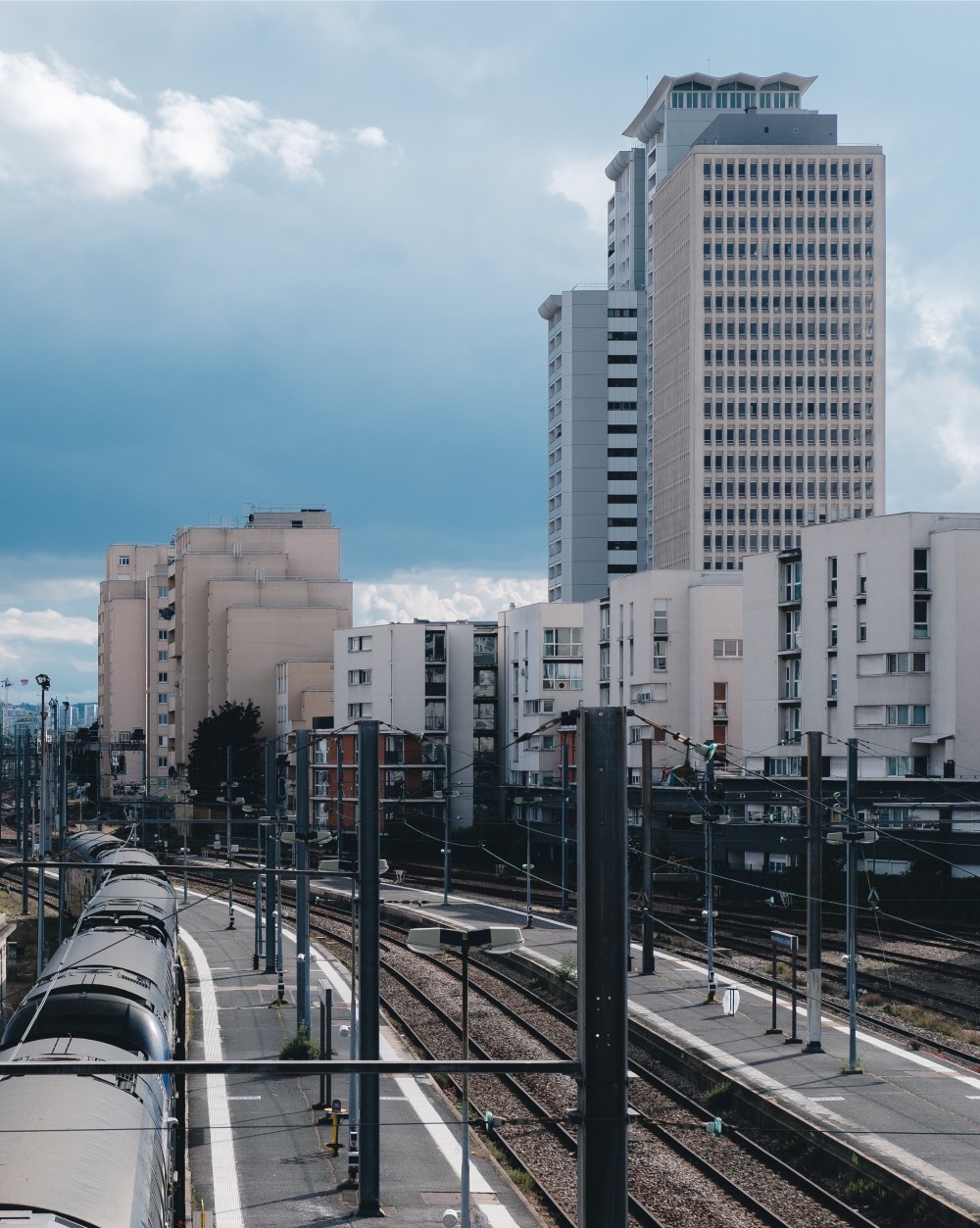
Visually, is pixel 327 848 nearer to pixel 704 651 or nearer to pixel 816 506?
pixel 704 651

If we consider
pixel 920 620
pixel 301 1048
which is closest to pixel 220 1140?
pixel 301 1048

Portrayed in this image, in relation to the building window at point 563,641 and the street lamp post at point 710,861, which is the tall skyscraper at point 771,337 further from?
the street lamp post at point 710,861

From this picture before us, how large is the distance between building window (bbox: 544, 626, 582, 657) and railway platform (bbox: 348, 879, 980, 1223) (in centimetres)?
5129

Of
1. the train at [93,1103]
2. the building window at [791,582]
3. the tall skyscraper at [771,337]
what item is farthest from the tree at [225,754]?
the train at [93,1103]

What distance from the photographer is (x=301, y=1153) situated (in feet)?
74.0

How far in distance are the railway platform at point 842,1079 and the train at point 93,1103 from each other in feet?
13.9

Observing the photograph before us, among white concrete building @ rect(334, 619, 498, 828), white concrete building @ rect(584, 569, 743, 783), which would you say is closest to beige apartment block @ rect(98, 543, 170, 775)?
white concrete building @ rect(334, 619, 498, 828)

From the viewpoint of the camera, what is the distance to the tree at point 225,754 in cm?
10719

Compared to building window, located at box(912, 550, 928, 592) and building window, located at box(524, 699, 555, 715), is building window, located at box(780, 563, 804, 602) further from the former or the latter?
building window, located at box(524, 699, 555, 715)

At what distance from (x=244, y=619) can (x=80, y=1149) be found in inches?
4324

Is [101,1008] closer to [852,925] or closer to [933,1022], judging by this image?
[852,925]

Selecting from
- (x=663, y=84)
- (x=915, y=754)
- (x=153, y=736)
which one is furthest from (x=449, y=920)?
(x=663, y=84)

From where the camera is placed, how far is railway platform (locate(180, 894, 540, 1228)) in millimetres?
19703

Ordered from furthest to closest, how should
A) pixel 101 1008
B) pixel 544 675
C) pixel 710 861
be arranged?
pixel 544 675
pixel 710 861
pixel 101 1008
